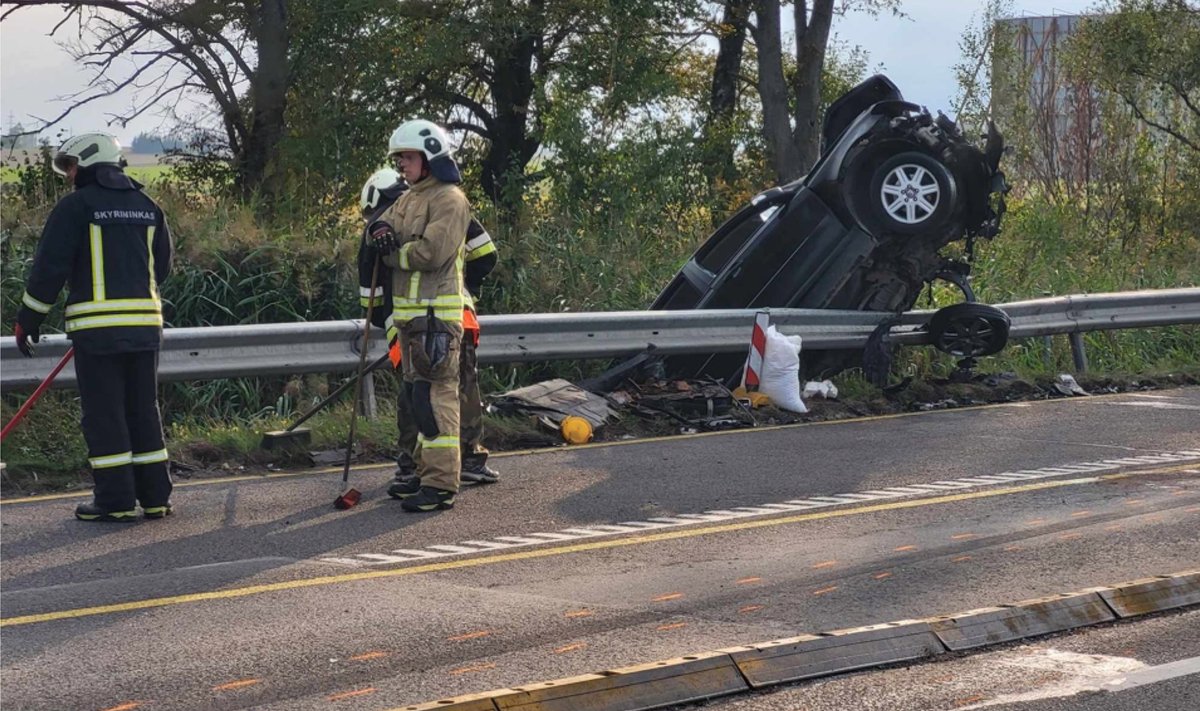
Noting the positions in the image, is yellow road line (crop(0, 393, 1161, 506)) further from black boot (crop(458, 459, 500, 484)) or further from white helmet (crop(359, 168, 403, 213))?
white helmet (crop(359, 168, 403, 213))

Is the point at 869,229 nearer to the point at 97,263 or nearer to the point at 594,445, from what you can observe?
the point at 594,445

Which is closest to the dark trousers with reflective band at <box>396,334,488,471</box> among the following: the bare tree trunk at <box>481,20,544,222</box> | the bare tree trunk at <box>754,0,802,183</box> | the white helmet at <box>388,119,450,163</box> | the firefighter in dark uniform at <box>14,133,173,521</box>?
the white helmet at <box>388,119,450,163</box>

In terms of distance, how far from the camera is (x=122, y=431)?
8.29 m

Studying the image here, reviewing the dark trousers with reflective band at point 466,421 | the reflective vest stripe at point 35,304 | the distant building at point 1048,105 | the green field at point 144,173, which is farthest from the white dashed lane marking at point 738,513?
the distant building at point 1048,105

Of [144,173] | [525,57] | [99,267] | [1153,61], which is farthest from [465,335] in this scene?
[1153,61]

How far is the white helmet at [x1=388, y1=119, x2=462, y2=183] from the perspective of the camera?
27.5 ft

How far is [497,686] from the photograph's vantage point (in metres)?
5.27

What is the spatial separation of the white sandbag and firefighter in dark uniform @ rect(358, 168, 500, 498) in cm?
331

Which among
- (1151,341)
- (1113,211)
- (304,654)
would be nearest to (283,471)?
(304,654)

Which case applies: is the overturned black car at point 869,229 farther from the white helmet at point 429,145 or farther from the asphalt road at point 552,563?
the white helmet at point 429,145

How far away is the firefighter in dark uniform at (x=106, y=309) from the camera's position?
322 inches

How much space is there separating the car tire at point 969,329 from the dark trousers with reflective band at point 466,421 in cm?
501

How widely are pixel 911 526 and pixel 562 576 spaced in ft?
6.21

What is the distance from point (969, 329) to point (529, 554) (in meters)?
6.68
